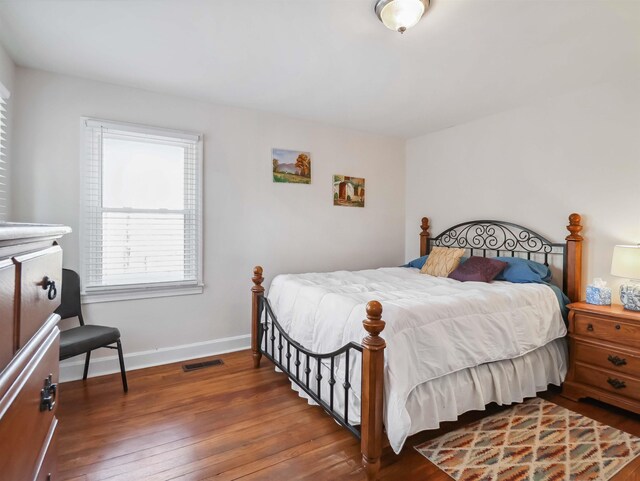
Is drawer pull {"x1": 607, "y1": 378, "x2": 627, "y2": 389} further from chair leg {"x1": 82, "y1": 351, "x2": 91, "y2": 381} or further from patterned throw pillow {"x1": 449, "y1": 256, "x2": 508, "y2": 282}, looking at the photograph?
chair leg {"x1": 82, "y1": 351, "x2": 91, "y2": 381}

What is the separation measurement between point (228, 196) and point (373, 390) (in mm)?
2387

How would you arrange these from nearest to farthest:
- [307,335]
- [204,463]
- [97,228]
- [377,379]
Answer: [377,379]
[204,463]
[307,335]
[97,228]

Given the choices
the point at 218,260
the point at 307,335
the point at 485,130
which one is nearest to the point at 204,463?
the point at 307,335

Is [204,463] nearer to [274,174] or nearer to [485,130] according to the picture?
[274,174]

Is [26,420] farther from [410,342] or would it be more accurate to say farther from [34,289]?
[410,342]

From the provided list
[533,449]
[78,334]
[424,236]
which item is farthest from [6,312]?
[424,236]

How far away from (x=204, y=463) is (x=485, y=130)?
12.5 feet

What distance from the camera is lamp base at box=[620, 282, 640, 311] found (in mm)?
2346

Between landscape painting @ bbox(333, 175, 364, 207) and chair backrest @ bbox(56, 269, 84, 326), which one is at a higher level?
landscape painting @ bbox(333, 175, 364, 207)

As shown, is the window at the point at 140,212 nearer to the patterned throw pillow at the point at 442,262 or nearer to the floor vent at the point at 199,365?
the floor vent at the point at 199,365

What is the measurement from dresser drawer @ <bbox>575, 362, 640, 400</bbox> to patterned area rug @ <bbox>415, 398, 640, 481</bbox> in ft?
0.97

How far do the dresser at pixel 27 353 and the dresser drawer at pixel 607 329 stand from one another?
3.08 m

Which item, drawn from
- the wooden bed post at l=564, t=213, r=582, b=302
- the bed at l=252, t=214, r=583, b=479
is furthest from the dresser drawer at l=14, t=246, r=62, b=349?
the wooden bed post at l=564, t=213, r=582, b=302

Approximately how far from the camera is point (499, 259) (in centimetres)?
317
